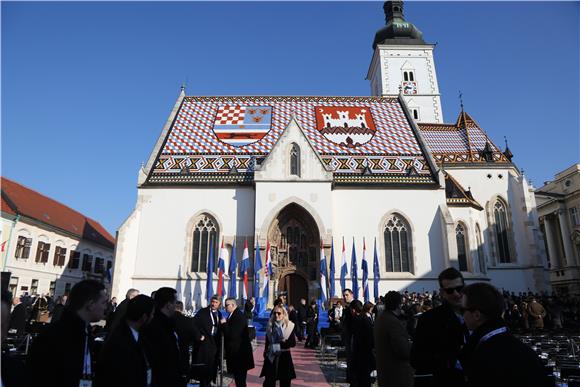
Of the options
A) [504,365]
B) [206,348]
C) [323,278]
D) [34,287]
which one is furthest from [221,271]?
[504,365]

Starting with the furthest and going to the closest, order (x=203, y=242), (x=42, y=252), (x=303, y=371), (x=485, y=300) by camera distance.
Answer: (x=42, y=252), (x=203, y=242), (x=303, y=371), (x=485, y=300)

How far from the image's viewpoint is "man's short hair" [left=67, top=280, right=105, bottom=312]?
329cm

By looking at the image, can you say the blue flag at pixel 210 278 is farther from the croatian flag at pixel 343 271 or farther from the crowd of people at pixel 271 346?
the crowd of people at pixel 271 346

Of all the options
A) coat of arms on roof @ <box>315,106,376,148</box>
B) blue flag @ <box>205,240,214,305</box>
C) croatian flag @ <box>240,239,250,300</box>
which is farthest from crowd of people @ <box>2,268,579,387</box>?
coat of arms on roof @ <box>315,106,376,148</box>

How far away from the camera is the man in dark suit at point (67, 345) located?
2891 mm

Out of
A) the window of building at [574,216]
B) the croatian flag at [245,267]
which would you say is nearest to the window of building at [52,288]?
the croatian flag at [245,267]

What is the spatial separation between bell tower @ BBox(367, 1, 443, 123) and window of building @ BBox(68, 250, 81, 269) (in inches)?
1320

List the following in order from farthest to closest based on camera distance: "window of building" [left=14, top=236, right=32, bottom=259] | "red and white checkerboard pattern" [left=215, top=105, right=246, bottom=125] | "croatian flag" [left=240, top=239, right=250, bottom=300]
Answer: "window of building" [left=14, top=236, right=32, bottom=259], "red and white checkerboard pattern" [left=215, top=105, right=246, bottom=125], "croatian flag" [left=240, top=239, right=250, bottom=300]

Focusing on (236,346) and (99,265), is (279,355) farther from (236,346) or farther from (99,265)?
(99,265)

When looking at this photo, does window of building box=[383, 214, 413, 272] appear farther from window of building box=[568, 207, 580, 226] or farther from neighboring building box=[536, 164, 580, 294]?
window of building box=[568, 207, 580, 226]

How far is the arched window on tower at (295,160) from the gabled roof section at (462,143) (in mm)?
12918

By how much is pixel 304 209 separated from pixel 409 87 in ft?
85.1

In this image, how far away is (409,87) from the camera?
4097cm

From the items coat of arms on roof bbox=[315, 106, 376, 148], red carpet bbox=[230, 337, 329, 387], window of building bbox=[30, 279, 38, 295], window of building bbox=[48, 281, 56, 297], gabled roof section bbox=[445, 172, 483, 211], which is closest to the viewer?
red carpet bbox=[230, 337, 329, 387]
